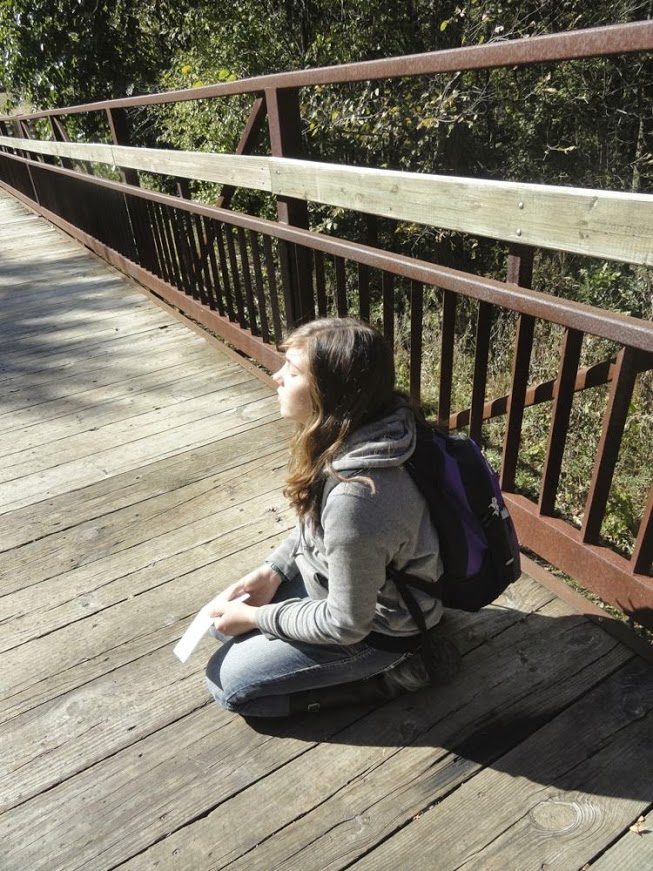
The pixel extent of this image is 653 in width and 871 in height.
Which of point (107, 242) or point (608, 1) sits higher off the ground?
point (608, 1)

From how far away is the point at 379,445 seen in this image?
1.34m

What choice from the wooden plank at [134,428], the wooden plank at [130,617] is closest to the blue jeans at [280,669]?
the wooden plank at [130,617]

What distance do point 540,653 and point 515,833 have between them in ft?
1.70

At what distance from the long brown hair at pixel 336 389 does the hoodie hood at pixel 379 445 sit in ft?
0.06

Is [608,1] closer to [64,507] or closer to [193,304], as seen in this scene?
[193,304]

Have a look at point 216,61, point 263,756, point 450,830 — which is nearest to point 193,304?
point 263,756

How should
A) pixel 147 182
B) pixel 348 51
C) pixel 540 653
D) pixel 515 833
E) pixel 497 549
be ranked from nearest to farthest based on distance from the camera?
pixel 515 833, pixel 497 549, pixel 540 653, pixel 348 51, pixel 147 182

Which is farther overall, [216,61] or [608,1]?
[216,61]

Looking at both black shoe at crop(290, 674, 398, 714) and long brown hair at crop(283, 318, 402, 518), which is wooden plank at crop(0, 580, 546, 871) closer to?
black shoe at crop(290, 674, 398, 714)

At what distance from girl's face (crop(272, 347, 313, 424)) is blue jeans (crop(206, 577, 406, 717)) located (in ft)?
1.91

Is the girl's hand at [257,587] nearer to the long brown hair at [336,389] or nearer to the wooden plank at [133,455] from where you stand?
the long brown hair at [336,389]

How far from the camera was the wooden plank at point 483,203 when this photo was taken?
1441mm

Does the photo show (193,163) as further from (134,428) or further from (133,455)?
(133,455)

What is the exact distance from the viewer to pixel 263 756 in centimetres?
163
